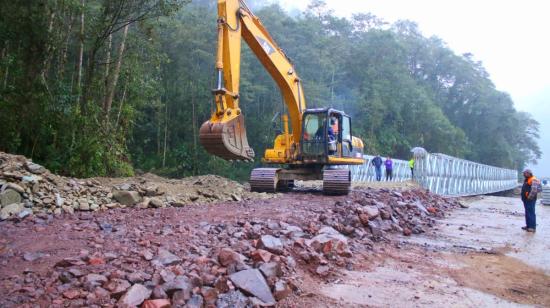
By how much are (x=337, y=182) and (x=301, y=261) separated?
5384 millimetres

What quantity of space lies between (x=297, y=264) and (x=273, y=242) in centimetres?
39

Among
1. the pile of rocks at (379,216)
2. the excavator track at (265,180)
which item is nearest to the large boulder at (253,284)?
the pile of rocks at (379,216)

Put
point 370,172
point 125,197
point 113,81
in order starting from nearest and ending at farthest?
point 125,197 < point 113,81 < point 370,172

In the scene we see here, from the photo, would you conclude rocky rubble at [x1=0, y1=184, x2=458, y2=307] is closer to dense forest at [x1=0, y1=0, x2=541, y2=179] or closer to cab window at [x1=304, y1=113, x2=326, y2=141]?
cab window at [x1=304, y1=113, x2=326, y2=141]

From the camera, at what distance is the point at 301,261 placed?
5227 mm

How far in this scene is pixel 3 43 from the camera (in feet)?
36.2

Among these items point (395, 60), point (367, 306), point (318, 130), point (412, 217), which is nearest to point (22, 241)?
point (367, 306)

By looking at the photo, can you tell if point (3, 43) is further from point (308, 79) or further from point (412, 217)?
point (308, 79)

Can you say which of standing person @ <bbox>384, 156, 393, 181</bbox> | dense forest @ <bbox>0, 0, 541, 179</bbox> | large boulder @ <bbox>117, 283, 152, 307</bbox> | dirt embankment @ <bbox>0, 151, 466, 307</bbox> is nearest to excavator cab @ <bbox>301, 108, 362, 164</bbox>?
dirt embankment @ <bbox>0, 151, 466, 307</bbox>

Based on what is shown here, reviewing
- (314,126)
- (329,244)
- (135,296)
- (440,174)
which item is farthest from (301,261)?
(440,174)

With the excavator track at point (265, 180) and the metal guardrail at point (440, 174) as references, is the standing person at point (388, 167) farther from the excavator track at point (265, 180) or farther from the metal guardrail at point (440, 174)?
the excavator track at point (265, 180)

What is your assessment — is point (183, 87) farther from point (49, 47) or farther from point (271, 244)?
point (271, 244)

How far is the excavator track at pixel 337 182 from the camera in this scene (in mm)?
10414

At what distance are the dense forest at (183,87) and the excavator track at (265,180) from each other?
14.2 ft
